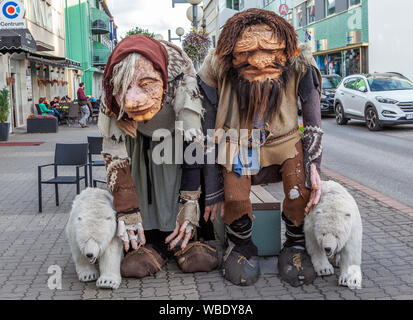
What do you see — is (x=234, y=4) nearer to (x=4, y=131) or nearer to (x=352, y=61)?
(x=352, y=61)

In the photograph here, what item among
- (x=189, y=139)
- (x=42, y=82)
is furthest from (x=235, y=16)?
(x=42, y=82)

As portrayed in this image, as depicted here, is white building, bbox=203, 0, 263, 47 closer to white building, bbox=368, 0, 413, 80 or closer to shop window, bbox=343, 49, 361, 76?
shop window, bbox=343, 49, 361, 76

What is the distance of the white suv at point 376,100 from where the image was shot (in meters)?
14.2

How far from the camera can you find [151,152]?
388 cm

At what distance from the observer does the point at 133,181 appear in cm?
386

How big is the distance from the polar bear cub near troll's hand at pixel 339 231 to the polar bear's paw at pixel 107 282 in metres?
1.32

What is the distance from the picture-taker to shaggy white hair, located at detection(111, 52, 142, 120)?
325 cm

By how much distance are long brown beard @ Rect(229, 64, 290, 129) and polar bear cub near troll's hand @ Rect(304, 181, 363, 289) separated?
0.67 metres

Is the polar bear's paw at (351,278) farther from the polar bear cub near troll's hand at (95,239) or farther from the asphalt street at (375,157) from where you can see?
the asphalt street at (375,157)

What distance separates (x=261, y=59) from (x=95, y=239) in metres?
1.56

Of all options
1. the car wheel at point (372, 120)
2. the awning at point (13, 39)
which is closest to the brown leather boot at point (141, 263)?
the car wheel at point (372, 120)

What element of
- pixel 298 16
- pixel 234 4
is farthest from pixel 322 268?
pixel 234 4

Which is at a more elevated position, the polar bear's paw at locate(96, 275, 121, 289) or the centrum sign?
the centrum sign

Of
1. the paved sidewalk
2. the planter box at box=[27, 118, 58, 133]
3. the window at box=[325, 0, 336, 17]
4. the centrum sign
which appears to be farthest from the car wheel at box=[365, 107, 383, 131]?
the window at box=[325, 0, 336, 17]
